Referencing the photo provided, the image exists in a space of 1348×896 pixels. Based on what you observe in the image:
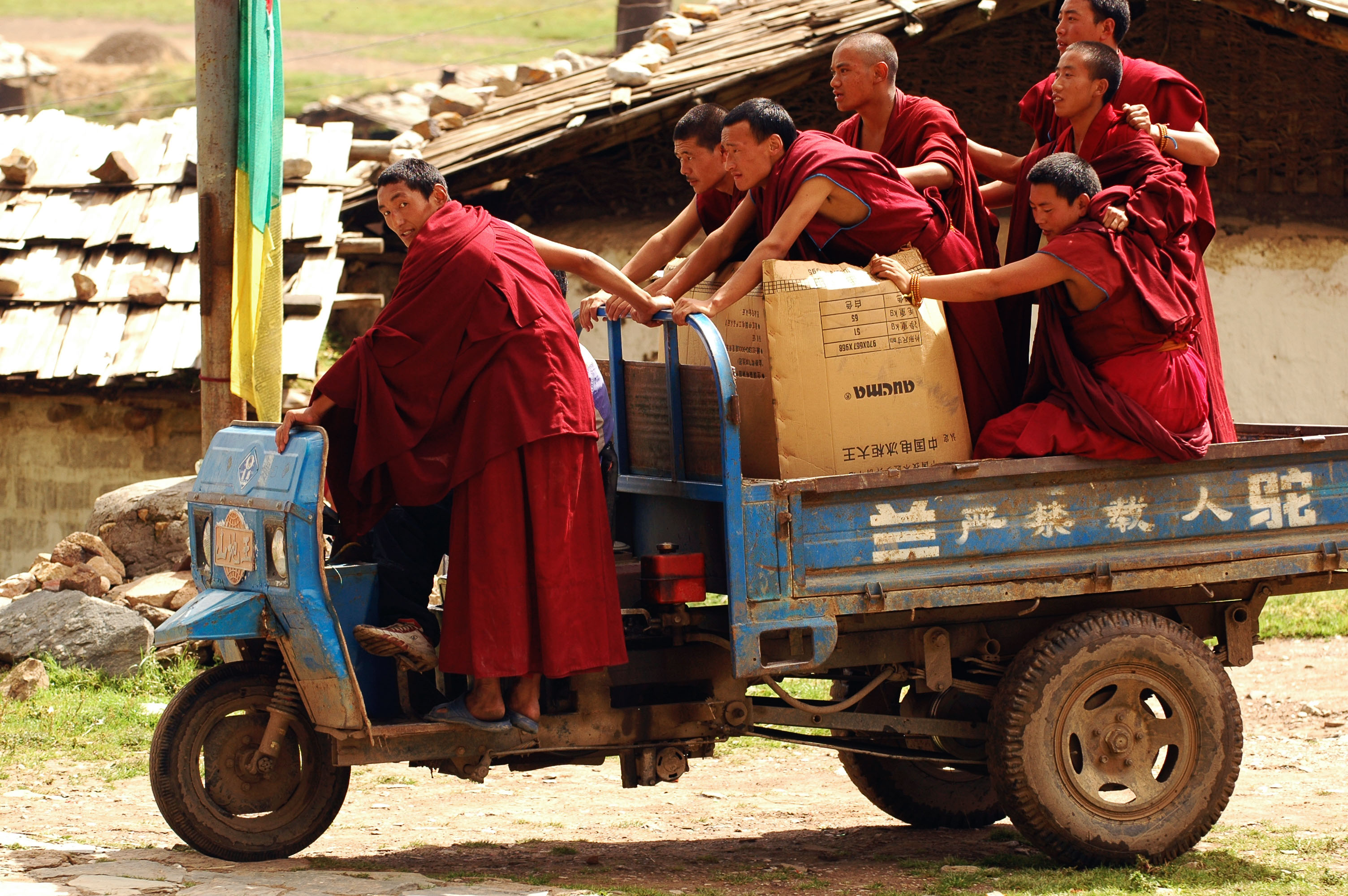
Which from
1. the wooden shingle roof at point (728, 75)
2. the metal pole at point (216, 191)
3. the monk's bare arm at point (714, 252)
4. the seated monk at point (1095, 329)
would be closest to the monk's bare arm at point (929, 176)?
the seated monk at point (1095, 329)

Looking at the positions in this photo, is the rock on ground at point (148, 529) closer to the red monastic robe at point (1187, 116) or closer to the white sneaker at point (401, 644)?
the white sneaker at point (401, 644)

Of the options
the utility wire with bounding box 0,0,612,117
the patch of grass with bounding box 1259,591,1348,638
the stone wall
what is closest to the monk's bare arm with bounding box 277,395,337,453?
the stone wall

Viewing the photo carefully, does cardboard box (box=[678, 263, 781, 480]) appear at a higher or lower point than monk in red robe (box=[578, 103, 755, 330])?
lower

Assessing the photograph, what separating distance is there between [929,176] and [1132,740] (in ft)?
6.20

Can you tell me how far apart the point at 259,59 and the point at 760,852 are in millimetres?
3891

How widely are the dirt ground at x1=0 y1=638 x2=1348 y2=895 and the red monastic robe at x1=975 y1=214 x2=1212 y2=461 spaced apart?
143 cm

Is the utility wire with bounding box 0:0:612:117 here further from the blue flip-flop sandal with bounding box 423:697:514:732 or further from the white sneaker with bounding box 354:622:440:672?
the blue flip-flop sandal with bounding box 423:697:514:732

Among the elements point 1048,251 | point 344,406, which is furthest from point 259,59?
point 1048,251

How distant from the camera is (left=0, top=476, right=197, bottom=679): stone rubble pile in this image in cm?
719

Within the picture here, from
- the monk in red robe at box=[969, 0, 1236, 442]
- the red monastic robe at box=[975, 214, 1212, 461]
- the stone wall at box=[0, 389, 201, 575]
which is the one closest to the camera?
A: the red monastic robe at box=[975, 214, 1212, 461]

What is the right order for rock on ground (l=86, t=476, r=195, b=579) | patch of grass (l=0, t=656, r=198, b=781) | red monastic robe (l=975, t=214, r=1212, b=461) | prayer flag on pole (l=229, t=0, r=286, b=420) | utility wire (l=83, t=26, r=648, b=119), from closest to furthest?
1. red monastic robe (l=975, t=214, r=1212, b=461)
2. patch of grass (l=0, t=656, r=198, b=781)
3. prayer flag on pole (l=229, t=0, r=286, b=420)
4. rock on ground (l=86, t=476, r=195, b=579)
5. utility wire (l=83, t=26, r=648, b=119)

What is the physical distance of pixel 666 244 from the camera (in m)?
5.56

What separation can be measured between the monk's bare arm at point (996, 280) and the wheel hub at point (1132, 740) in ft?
3.87

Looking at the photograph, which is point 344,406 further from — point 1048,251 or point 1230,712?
point 1230,712
